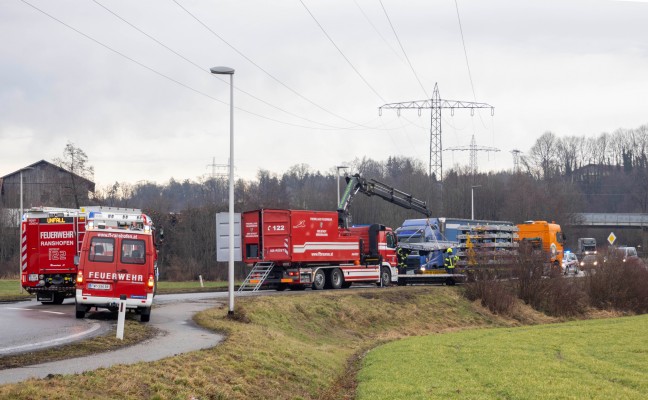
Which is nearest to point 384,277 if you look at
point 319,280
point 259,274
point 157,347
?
point 319,280

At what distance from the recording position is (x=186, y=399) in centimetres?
1225

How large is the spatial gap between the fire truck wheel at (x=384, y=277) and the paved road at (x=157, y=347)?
637 inches

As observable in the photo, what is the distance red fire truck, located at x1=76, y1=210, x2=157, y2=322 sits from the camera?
2198cm

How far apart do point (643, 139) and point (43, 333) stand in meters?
128

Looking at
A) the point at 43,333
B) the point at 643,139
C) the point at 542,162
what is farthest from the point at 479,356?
the point at 643,139

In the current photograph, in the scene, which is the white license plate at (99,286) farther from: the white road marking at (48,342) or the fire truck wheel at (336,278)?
the fire truck wheel at (336,278)

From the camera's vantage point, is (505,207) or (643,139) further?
(643,139)

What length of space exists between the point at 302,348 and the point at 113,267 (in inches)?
217

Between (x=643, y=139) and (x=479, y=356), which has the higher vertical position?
(x=643, y=139)

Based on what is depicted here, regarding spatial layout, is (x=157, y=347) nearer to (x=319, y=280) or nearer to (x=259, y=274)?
(x=259, y=274)

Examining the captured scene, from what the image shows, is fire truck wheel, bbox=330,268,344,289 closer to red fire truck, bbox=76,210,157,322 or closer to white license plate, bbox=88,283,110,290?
red fire truck, bbox=76,210,157,322

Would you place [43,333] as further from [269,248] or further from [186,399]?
[269,248]

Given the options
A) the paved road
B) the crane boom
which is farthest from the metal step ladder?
the paved road

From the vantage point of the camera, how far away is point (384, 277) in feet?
141
